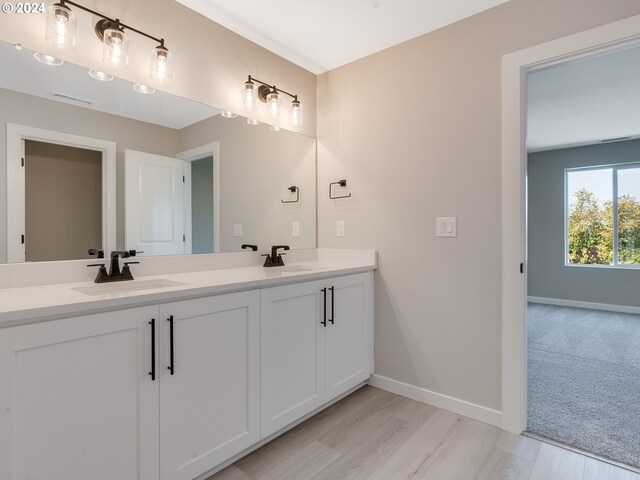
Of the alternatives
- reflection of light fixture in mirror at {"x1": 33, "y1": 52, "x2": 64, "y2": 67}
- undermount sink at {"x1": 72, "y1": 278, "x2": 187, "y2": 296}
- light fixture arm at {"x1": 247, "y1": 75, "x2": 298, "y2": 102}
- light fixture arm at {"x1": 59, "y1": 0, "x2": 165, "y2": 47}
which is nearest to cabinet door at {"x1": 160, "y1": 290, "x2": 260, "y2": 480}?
undermount sink at {"x1": 72, "y1": 278, "x2": 187, "y2": 296}

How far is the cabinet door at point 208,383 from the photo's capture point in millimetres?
1366

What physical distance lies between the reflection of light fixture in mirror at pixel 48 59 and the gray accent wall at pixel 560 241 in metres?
5.95

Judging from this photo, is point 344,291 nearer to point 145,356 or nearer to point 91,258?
point 145,356

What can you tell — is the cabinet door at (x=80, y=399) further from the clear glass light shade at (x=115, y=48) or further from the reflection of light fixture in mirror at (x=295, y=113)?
the reflection of light fixture in mirror at (x=295, y=113)

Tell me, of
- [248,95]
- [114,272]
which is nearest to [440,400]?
[114,272]

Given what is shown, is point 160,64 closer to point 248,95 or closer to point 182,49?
point 182,49

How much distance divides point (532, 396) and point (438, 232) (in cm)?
129

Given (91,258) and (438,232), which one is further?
(438,232)

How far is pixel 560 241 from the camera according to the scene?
5355mm

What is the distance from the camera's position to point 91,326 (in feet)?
3.82

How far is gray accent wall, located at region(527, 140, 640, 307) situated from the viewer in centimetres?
488

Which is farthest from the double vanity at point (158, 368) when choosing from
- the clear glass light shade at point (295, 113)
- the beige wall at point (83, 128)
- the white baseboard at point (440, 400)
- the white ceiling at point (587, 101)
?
the white ceiling at point (587, 101)

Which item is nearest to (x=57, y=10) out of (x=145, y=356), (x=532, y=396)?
(x=145, y=356)

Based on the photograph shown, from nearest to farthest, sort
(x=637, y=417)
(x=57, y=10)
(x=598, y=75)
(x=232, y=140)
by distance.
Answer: (x=57, y=10)
(x=637, y=417)
(x=232, y=140)
(x=598, y=75)
